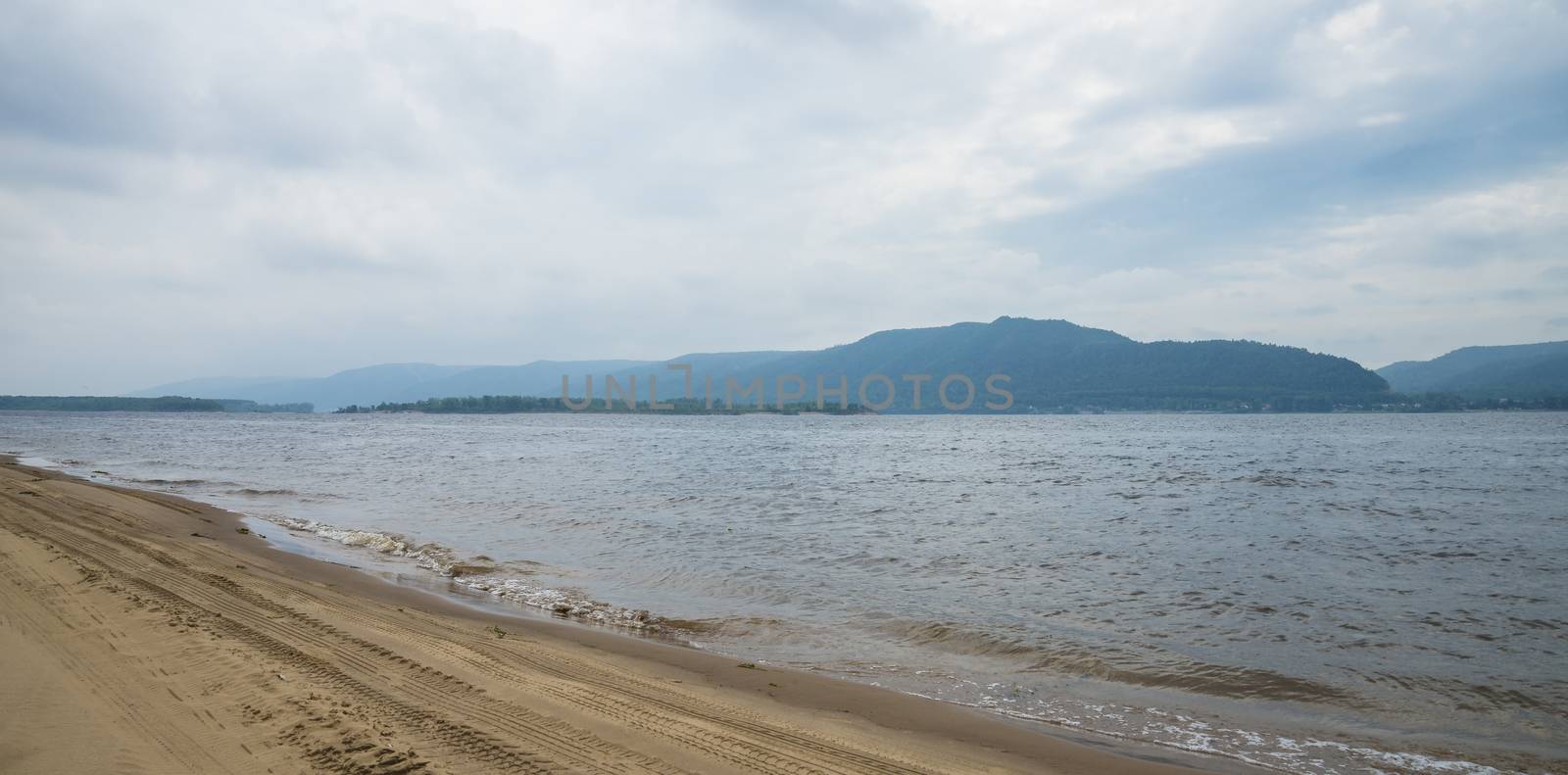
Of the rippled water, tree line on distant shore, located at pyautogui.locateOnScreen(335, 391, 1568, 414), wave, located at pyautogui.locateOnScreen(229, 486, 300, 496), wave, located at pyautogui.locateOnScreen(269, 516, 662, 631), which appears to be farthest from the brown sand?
tree line on distant shore, located at pyautogui.locateOnScreen(335, 391, 1568, 414)

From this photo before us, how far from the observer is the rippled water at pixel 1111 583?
24.1ft

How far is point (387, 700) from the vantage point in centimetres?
561

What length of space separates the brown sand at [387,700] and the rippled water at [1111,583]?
1.41 m

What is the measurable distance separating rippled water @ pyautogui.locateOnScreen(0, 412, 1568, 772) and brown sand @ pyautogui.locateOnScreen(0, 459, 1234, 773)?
1.41 metres

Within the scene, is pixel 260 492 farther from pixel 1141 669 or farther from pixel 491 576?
pixel 1141 669

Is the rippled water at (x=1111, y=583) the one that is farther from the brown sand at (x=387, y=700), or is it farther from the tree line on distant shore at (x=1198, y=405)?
the tree line on distant shore at (x=1198, y=405)

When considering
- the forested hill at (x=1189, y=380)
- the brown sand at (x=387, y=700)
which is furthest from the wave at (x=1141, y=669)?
the forested hill at (x=1189, y=380)

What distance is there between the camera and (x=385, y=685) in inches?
234

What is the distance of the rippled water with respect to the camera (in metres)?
7.34

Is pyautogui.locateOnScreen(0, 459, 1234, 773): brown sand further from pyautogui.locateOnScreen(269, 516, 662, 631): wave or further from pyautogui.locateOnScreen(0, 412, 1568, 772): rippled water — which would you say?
pyautogui.locateOnScreen(0, 412, 1568, 772): rippled water

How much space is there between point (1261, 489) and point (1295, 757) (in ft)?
80.1

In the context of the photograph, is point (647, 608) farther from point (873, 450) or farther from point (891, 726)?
point (873, 450)

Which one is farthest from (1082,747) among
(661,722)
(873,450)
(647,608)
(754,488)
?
(873,450)

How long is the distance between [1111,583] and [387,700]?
10770 mm
